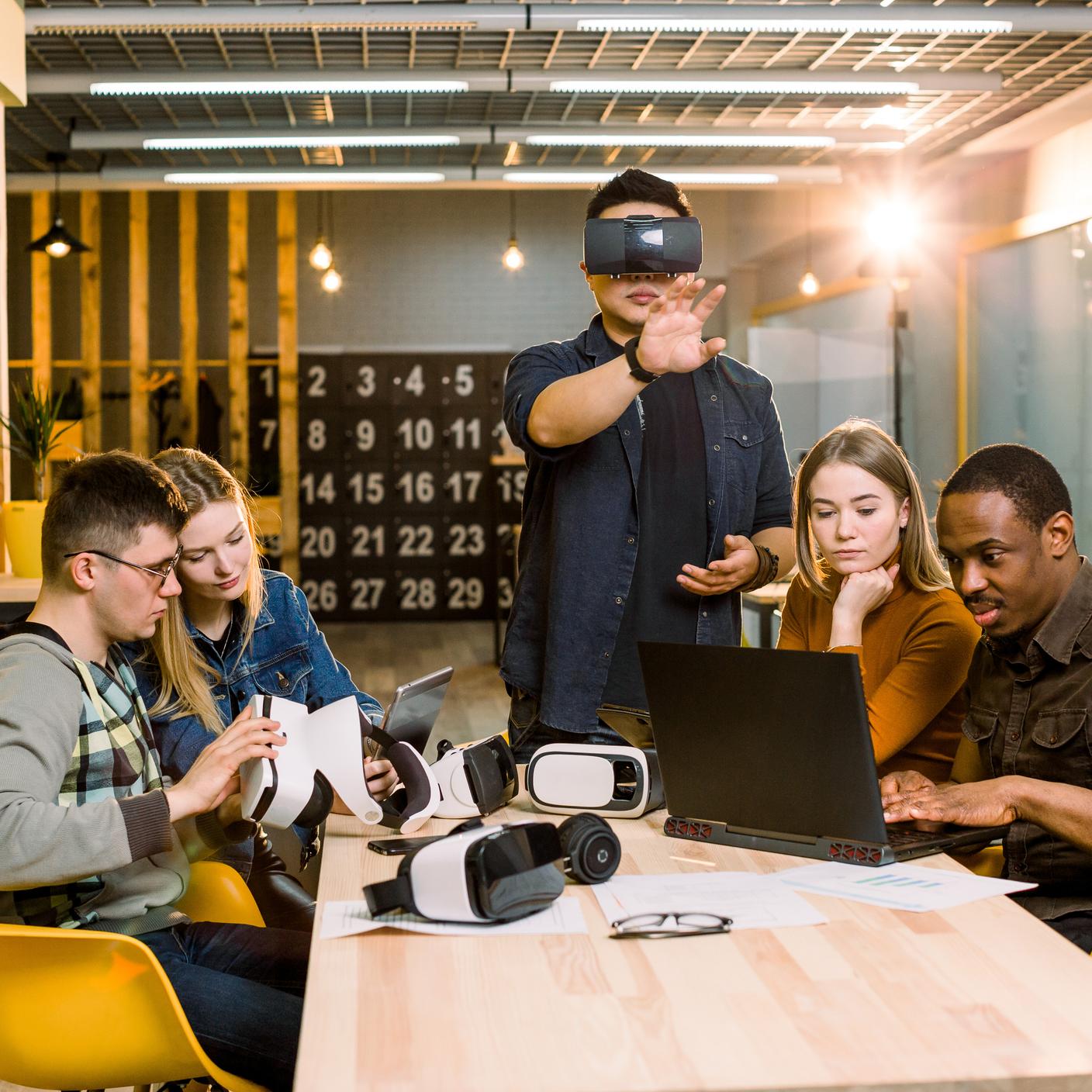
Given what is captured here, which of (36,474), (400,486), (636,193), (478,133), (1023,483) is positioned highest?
(478,133)

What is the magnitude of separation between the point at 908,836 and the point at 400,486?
924cm

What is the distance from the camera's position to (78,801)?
1735 mm

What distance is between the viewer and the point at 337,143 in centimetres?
709

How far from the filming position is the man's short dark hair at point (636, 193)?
2.18m

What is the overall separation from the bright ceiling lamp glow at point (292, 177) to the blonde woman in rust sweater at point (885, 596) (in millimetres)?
6047

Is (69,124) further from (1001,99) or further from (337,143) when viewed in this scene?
(1001,99)

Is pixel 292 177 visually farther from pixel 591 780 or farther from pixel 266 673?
pixel 591 780

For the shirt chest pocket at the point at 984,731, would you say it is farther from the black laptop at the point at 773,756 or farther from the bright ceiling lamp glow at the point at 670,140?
the bright ceiling lamp glow at the point at 670,140

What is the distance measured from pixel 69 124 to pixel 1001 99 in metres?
5.50

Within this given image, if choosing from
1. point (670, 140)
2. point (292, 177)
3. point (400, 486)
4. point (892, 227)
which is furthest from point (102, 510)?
point (400, 486)

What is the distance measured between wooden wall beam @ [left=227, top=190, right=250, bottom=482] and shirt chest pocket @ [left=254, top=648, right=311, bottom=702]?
7429mm

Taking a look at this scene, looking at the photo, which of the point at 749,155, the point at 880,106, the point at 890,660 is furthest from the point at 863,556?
the point at 749,155

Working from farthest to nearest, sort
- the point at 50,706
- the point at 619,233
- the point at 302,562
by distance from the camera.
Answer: the point at 302,562 → the point at 619,233 → the point at 50,706

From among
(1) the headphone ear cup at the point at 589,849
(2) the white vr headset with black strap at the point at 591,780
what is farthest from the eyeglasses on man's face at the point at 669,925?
(2) the white vr headset with black strap at the point at 591,780
